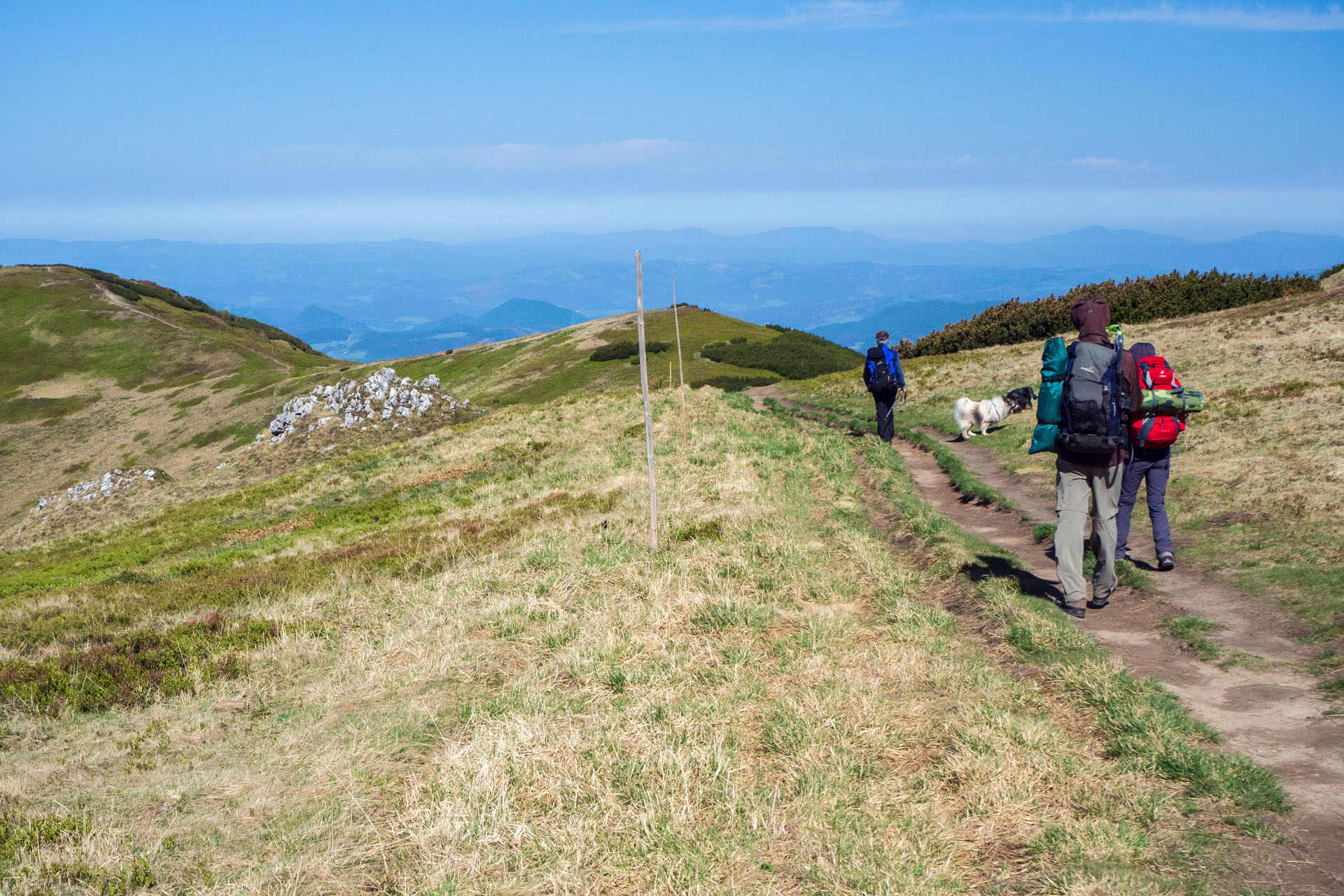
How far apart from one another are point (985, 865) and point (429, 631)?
7.25 m

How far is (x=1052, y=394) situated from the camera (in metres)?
8.45

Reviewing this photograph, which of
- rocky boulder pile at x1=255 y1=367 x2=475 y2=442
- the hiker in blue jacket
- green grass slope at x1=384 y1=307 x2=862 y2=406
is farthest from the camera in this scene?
green grass slope at x1=384 y1=307 x2=862 y2=406

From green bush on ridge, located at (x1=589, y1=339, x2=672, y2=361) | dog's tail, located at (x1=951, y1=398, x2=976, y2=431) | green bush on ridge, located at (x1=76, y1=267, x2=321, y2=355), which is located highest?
green bush on ridge, located at (x1=76, y1=267, x2=321, y2=355)

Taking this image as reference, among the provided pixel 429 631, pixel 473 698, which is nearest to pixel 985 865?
pixel 473 698

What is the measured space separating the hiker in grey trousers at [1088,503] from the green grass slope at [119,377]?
230ft

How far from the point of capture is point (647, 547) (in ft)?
41.5

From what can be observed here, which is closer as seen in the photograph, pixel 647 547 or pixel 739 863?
pixel 739 863

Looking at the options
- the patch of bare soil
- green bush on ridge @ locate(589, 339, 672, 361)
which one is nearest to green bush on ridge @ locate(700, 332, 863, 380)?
green bush on ridge @ locate(589, 339, 672, 361)

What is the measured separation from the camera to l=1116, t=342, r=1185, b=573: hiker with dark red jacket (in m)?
9.26

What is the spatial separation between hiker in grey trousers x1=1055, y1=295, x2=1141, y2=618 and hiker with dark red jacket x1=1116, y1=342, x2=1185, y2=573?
16.8 inches

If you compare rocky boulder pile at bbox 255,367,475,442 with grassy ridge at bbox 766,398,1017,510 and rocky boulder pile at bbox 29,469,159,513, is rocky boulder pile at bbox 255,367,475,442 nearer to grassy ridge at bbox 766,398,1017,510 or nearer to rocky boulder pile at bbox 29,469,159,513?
rocky boulder pile at bbox 29,469,159,513

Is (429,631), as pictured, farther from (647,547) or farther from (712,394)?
(712,394)

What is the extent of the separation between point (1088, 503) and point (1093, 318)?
2231 mm

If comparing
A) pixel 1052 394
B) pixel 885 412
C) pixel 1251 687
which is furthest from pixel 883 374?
pixel 1251 687
